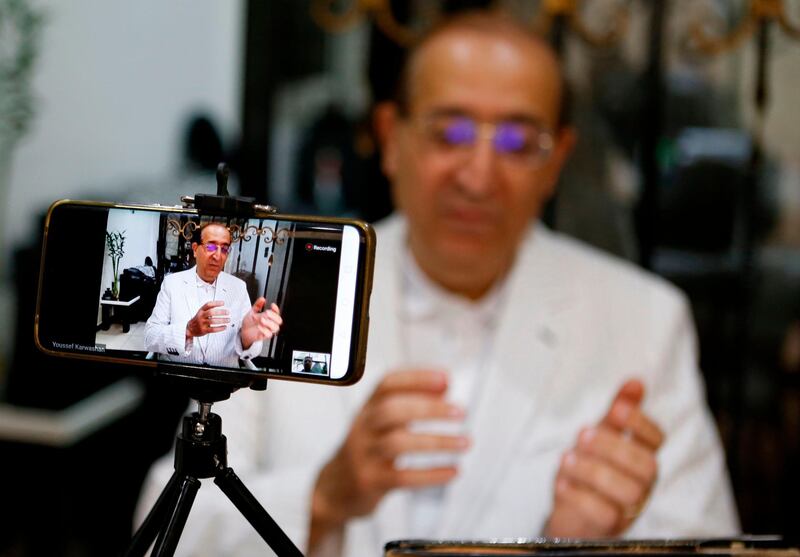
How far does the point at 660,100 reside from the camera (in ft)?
5.72

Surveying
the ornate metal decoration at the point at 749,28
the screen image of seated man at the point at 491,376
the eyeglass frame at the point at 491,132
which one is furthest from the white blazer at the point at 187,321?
the ornate metal decoration at the point at 749,28

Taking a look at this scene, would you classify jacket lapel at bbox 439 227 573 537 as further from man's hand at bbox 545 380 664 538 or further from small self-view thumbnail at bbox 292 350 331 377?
small self-view thumbnail at bbox 292 350 331 377

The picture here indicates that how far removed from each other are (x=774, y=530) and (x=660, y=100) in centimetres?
107

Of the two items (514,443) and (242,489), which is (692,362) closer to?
(514,443)

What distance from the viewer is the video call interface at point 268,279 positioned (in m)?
0.50

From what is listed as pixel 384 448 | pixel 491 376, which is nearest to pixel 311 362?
pixel 384 448

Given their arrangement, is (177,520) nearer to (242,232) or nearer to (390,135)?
(242,232)

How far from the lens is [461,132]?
3.65 ft

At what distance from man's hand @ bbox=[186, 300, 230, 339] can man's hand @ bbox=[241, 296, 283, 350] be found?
1cm

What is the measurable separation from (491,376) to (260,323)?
0.80 m

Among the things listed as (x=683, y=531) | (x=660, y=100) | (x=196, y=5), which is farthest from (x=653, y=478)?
(x=196, y=5)

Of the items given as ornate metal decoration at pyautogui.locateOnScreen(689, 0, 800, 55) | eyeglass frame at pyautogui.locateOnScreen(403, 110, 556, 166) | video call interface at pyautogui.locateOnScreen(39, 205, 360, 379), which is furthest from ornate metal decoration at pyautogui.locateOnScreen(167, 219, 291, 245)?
ornate metal decoration at pyautogui.locateOnScreen(689, 0, 800, 55)

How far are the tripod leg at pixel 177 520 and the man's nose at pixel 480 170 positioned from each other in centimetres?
63

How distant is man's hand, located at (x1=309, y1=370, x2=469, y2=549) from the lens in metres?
0.79
